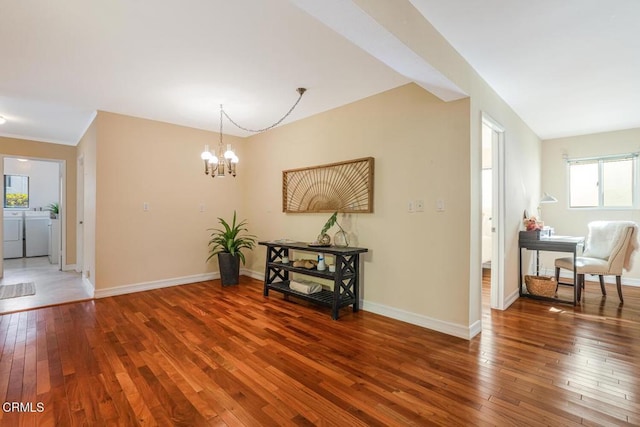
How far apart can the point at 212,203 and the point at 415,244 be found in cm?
336

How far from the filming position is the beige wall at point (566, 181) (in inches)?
187

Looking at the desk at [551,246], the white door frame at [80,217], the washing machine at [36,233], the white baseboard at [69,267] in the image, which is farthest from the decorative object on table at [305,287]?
the washing machine at [36,233]

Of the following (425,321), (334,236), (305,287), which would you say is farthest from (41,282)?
(425,321)

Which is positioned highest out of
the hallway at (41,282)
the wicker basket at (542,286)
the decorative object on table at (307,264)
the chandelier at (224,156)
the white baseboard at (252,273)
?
the chandelier at (224,156)

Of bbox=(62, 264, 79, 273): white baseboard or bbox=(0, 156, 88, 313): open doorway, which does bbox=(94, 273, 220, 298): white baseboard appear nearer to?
bbox=(0, 156, 88, 313): open doorway

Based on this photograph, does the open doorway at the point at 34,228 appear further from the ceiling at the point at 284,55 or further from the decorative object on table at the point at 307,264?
the decorative object on table at the point at 307,264

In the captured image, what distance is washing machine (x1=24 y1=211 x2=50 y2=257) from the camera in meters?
7.06

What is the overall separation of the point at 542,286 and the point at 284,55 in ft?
13.3

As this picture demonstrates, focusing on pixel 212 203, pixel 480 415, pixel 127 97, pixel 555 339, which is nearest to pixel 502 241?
pixel 555 339

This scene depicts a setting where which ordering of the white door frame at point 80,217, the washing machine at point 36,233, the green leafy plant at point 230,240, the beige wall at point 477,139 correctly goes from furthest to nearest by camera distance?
the washing machine at point 36,233
the white door frame at point 80,217
the green leafy plant at point 230,240
the beige wall at point 477,139

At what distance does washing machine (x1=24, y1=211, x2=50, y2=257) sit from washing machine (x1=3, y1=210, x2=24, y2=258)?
0.08m

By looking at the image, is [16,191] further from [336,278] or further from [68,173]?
[336,278]

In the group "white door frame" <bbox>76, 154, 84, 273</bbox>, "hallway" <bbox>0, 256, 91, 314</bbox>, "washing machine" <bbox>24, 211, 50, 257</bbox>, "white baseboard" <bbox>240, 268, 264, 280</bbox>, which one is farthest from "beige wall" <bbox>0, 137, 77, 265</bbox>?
"white baseboard" <bbox>240, 268, 264, 280</bbox>

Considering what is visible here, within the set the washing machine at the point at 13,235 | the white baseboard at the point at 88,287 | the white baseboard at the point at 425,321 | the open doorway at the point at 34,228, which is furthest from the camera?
the washing machine at the point at 13,235
